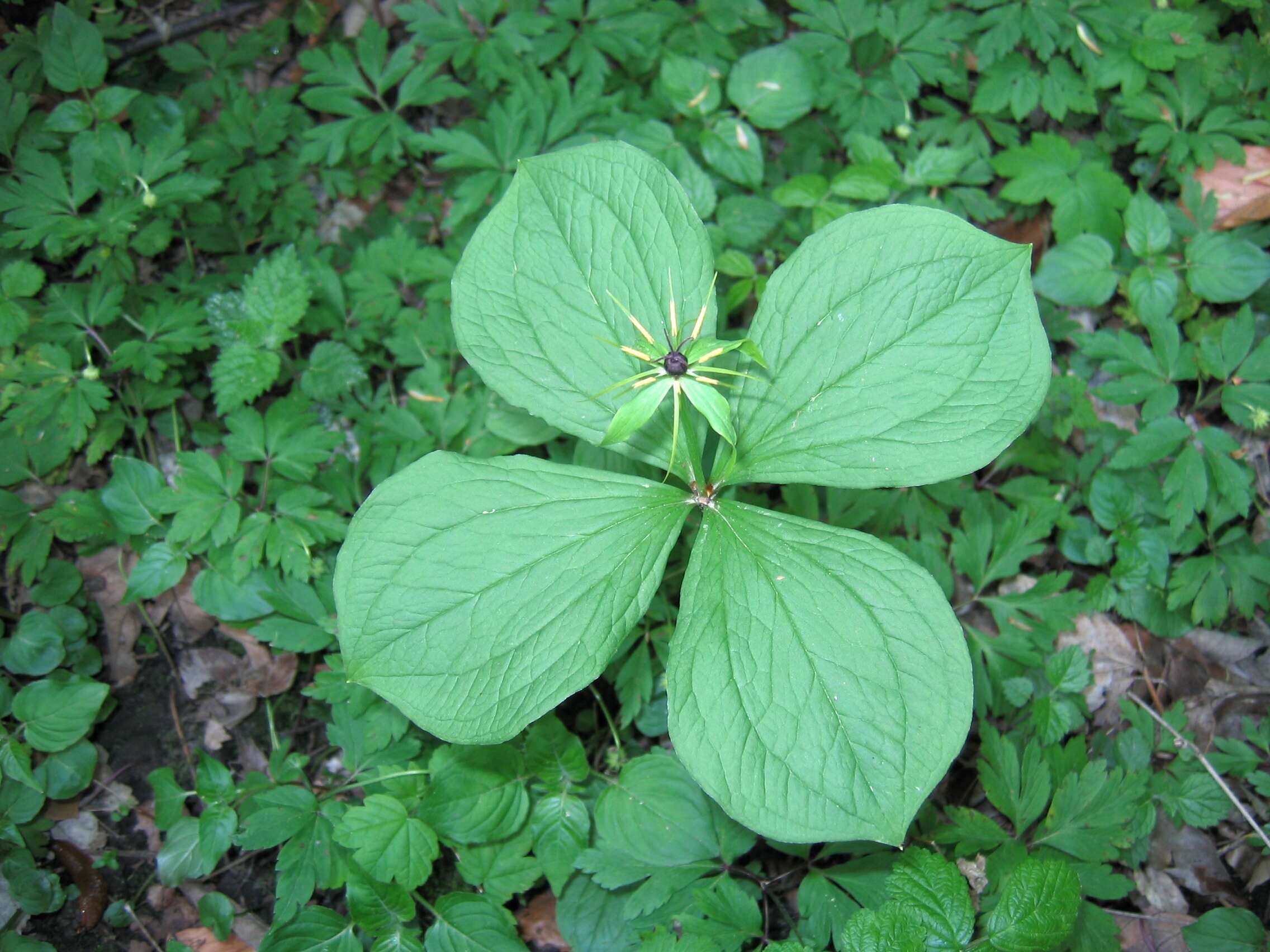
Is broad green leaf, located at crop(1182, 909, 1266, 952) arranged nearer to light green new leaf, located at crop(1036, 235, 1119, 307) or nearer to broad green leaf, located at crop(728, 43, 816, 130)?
light green new leaf, located at crop(1036, 235, 1119, 307)

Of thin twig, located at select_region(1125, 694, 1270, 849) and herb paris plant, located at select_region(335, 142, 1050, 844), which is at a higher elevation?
herb paris plant, located at select_region(335, 142, 1050, 844)

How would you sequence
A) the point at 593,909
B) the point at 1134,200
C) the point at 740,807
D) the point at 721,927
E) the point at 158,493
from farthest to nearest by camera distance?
the point at 1134,200
the point at 158,493
the point at 593,909
the point at 721,927
the point at 740,807

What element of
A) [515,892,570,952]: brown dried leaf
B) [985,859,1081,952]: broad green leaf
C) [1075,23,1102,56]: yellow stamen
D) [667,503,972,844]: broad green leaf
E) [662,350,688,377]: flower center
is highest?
[1075,23,1102,56]: yellow stamen

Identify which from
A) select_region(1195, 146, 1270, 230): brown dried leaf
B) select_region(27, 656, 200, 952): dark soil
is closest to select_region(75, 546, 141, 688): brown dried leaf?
select_region(27, 656, 200, 952): dark soil

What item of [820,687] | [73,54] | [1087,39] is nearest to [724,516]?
[820,687]

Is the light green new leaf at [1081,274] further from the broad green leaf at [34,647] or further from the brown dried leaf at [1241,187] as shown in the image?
the broad green leaf at [34,647]

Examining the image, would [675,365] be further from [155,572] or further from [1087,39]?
[1087,39]

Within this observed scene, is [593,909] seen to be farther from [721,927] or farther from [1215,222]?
[1215,222]

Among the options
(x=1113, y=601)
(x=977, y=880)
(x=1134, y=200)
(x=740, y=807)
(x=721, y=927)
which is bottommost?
(x=977, y=880)

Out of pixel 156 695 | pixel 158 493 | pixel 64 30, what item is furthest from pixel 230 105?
pixel 156 695
